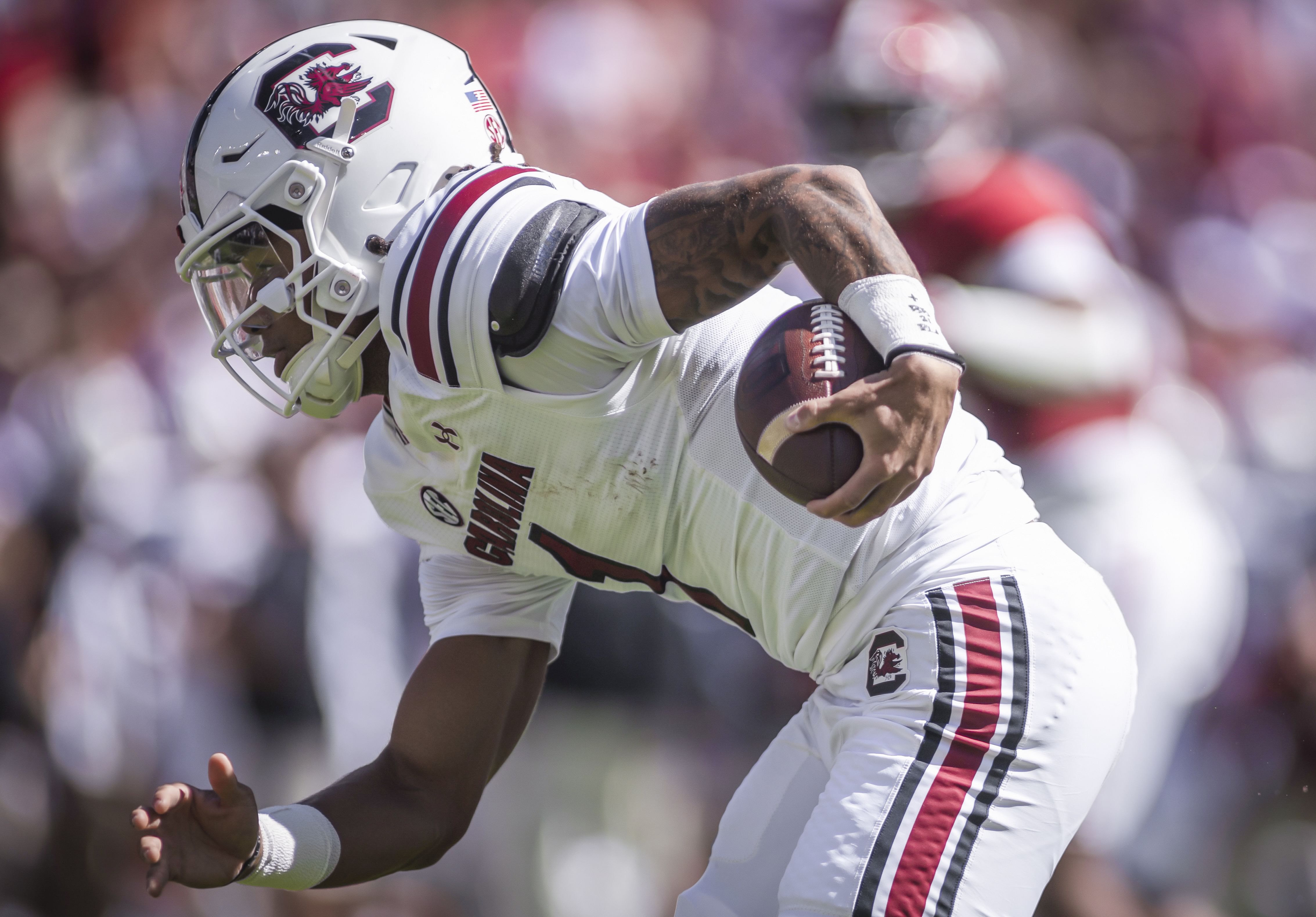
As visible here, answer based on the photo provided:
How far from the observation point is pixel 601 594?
Result: 4.62m

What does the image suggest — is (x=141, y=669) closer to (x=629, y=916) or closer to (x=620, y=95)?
(x=629, y=916)

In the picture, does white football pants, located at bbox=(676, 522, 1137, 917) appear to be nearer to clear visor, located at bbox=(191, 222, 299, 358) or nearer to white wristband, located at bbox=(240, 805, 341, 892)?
white wristband, located at bbox=(240, 805, 341, 892)

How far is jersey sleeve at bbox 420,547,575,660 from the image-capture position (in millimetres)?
2523

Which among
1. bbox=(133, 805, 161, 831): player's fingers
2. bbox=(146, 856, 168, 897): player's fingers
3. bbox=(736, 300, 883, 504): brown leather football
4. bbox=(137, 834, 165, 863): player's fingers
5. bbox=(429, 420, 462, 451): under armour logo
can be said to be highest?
bbox=(736, 300, 883, 504): brown leather football

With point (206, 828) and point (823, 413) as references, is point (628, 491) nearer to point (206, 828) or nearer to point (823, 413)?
point (823, 413)

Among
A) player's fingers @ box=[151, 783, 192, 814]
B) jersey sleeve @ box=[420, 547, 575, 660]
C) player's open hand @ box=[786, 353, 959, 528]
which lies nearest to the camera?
player's open hand @ box=[786, 353, 959, 528]

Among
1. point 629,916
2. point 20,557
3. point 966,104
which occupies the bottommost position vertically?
point 629,916

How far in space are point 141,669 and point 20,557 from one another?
0.88 meters

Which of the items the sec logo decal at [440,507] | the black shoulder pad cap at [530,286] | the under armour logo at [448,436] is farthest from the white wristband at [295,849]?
the black shoulder pad cap at [530,286]

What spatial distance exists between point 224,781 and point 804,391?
115cm

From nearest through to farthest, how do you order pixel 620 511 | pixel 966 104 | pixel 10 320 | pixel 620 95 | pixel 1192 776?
pixel 620 511, pixel 966 104, pixel 1192 776, pixel 620 95, pixel 10 320

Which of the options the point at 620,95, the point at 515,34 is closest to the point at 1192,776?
the point at 620,95

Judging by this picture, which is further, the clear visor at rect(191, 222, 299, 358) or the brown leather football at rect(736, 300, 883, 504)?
the clear visor at rect(191, 222, 299, 358)

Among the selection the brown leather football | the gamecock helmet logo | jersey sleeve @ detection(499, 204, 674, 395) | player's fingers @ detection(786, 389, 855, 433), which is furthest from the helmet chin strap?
player's fingers @ detection(786, 389, 855, 433)
